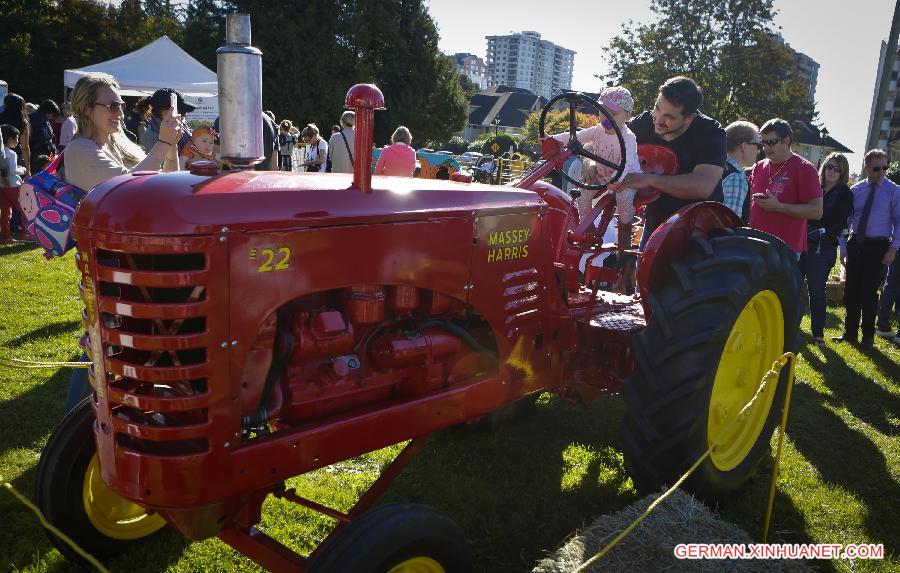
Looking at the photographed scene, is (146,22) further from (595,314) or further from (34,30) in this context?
(595,314)

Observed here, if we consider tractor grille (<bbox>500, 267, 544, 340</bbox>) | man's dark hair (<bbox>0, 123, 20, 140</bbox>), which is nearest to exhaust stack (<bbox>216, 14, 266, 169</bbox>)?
tractor grille (<bbox>500, 267, 544, 340</bbox>)

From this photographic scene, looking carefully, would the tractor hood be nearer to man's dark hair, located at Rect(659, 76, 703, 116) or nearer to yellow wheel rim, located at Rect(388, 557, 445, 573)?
yellow wheel rim, located at Rect(388, 557, 445, 573)

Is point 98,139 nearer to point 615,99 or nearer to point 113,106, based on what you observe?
point 113,106

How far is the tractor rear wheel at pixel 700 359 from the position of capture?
9.59 feet

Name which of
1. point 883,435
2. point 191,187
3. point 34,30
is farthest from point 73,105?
point 34,30

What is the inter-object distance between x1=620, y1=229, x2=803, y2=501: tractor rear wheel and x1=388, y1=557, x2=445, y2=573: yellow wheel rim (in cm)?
116

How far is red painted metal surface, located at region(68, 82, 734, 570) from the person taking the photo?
1893 mm

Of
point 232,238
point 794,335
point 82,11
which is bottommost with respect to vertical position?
point 794,335

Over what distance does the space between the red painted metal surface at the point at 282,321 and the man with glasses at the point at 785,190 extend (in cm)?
361

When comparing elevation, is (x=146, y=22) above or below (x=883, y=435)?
above

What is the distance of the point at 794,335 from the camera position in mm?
3684

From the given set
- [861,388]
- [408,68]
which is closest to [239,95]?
[861,388]

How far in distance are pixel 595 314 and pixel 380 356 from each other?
1594mm

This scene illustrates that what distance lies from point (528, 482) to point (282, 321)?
2056 mm
